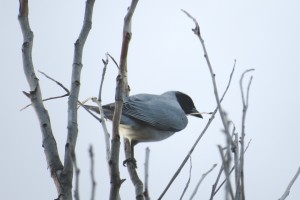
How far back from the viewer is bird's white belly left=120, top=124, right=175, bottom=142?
624 centimetres

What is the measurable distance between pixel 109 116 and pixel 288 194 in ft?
10.8

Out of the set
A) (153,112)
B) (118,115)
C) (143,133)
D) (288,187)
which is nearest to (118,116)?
(118,115)

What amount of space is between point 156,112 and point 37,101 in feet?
12.8

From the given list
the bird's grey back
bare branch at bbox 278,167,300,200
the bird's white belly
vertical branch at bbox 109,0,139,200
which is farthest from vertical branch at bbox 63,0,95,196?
the bird's white belly

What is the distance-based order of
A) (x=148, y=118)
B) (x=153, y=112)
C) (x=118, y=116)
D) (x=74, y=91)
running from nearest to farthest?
(x=118, y=116) < (x=74, y=91) < (x=148, y=118) < (x=153, y=112)

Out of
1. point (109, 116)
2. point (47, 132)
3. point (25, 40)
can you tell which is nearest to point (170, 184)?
point (47, 132)

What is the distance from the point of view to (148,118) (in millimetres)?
6668

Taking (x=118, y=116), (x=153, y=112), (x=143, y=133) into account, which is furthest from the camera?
(x=153, y=112)

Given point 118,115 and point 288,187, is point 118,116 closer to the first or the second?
point 118,115

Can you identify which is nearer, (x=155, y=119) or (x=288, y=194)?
(x=288, y=194)

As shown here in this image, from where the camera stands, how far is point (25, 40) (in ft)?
10.2

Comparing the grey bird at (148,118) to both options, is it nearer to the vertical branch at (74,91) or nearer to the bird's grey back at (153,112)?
the bird's grey back at (153,112)

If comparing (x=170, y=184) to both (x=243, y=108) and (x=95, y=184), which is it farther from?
(x=95, y=184)

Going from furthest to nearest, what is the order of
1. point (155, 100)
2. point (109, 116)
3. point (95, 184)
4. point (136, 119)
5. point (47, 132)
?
point (155, 100)
point (136, 119)
point (109, 116)
point (47, 132)
point (95, 184)
